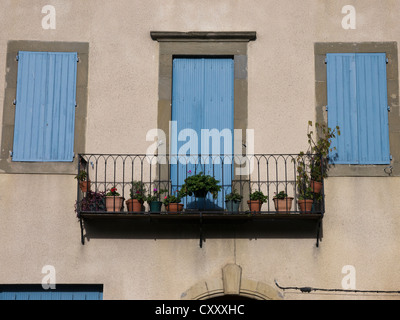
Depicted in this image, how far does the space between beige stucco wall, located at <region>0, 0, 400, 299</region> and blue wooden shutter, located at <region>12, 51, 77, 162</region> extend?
0.29 metres

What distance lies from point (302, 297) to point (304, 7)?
4.34 m

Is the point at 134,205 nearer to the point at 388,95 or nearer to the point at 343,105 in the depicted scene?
the point at 343,105

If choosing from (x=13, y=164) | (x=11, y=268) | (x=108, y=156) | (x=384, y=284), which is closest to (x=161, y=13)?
(x=108, y=156)

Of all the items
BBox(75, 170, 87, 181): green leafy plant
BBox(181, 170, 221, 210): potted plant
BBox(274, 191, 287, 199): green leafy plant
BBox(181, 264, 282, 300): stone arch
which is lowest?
BBox(181, 264, 282, 300): stone arch

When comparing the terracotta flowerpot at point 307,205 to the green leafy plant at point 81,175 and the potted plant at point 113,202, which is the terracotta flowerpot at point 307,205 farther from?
the green leafy plant at point 81,175

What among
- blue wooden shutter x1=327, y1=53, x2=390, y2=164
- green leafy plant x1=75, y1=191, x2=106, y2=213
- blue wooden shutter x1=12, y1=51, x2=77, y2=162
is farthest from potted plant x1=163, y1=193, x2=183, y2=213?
blue wooden shutter x1=327, y1=53, x2=390, y2=164

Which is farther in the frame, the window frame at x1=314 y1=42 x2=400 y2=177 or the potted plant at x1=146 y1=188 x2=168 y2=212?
the window frame at x1=314 y1=42 x2=400 y2=177

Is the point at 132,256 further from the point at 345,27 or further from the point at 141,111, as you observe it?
the point at 345,27

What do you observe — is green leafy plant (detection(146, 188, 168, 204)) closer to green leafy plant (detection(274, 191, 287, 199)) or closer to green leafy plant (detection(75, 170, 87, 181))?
green leafy plant (detection(75, 170, 87, 181))

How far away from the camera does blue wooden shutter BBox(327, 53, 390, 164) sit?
1163 cm

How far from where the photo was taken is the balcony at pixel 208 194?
1111cm

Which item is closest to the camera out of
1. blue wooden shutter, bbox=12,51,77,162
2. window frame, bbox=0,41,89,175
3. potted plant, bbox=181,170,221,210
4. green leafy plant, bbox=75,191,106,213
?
potted plant, bbox=181,170,221,210

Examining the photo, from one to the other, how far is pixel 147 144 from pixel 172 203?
3.65ft
